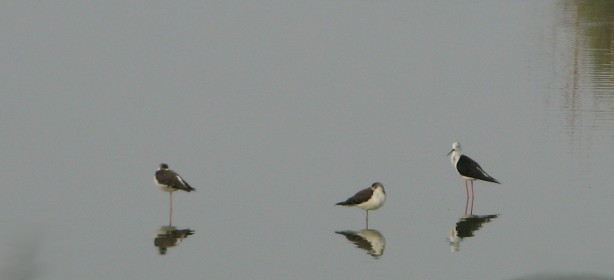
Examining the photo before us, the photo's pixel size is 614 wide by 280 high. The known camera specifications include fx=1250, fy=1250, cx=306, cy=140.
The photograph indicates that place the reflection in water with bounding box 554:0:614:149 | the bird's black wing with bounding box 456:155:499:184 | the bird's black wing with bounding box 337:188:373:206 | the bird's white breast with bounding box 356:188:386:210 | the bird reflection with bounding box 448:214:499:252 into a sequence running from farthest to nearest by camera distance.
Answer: the reflection in water with bounding box 554:0:614:149
the bird's black wing with bounding box 456:155:499:184
the bird's black wing with bounding box 337:188:373:206
the bird's white breast with bounding box 356:188:386:210
the bird reflection with bounding box 448:214:499:252

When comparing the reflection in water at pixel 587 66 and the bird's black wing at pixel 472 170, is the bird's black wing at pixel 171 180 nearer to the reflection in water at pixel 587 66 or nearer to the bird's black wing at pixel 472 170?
the bird's black wing at pixel 472 170

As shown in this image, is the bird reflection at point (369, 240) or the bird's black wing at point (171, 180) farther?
the bird's black wing at point (171, 180)

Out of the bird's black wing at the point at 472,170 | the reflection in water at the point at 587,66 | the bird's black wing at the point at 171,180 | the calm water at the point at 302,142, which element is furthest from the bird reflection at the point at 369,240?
the reflection in water at the point at 587,66

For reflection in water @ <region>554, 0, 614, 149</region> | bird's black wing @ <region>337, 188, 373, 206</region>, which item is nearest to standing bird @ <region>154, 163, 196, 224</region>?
bird's black wing @ <region>337, 188, 373, 206</region>

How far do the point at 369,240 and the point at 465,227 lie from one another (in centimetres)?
136

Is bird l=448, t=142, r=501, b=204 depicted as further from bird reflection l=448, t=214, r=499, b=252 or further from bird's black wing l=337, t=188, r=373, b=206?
bird's black wing l=337, t=188, r=373, b=206

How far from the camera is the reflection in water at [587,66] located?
20.9 m

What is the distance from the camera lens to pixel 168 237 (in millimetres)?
13086

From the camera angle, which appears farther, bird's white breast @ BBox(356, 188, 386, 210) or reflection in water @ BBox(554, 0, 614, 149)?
reflection in water @ BBox(554, 0, 614, 149)

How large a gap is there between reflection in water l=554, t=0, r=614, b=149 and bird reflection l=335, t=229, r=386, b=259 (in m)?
6.65

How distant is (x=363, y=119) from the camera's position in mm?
21594

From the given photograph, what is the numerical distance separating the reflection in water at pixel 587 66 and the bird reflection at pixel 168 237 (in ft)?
25.7

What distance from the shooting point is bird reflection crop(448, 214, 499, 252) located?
514 inches

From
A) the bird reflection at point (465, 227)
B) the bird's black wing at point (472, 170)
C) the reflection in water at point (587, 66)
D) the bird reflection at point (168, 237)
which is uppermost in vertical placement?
the reflection in water at point (587, 66)
